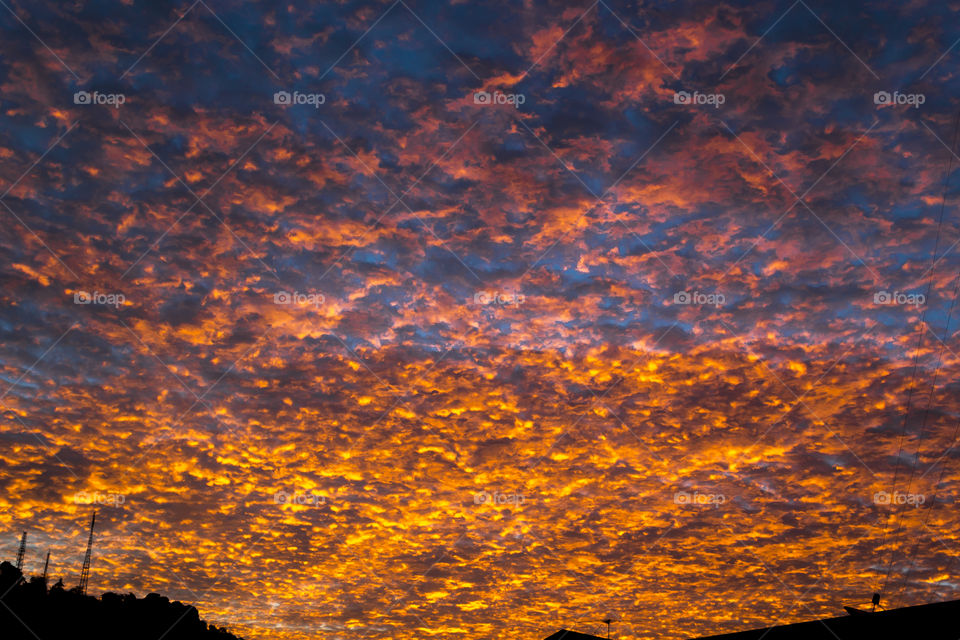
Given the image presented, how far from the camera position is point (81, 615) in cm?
9175

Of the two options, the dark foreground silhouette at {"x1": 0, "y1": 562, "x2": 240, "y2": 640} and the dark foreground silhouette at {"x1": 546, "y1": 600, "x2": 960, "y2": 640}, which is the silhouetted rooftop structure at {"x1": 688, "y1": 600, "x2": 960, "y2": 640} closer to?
the dark foreground silhouette at {"x1": 546, "y1": 600, "x2": 960, "y2": 640}

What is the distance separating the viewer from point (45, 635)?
277 ft

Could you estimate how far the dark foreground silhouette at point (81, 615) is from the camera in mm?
82875

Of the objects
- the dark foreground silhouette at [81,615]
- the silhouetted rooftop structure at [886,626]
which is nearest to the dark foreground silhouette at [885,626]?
the silhouetted rooftop structure at [886,626]

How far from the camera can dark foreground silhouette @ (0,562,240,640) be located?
82875mm

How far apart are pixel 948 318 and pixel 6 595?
96512mm

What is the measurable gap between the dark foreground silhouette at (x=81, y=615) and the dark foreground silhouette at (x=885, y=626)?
79.6m

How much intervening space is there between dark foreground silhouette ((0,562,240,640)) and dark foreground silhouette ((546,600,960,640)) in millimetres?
79632

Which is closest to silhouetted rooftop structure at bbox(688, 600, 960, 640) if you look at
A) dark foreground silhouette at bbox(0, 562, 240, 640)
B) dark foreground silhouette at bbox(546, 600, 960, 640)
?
dark foreground silhouette at bbox(546, 600, 960, 640)

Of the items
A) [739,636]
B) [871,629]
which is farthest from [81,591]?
[871,629]

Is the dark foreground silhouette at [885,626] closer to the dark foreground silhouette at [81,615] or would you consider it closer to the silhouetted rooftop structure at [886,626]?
the silhouetted rooftop structure at [886,626]

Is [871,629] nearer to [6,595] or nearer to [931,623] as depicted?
[931,623]

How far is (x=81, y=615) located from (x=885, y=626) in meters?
95.1

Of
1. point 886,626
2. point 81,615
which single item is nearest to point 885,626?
point 886,626
